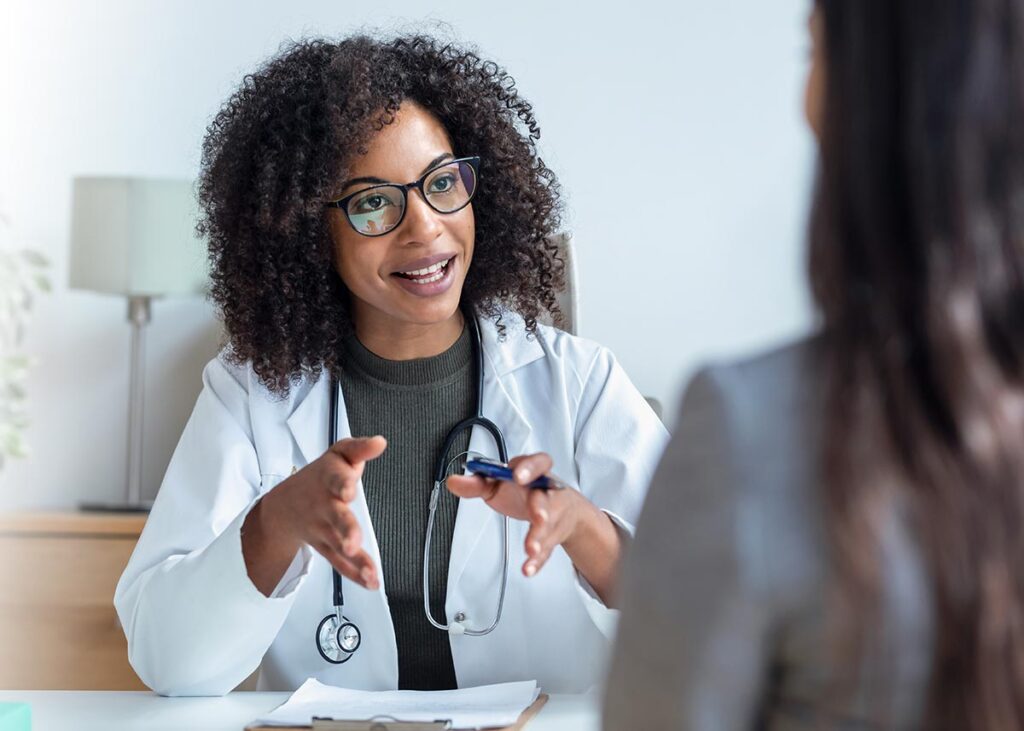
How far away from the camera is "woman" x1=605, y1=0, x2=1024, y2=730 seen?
52 centimetres

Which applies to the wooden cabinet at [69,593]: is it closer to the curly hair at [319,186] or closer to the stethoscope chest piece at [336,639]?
the curly hair at [319,186]

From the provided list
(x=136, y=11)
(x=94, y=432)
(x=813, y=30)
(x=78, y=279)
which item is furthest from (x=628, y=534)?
(x=136, y=11)

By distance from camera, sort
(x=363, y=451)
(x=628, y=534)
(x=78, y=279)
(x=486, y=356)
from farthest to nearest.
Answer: (x=78, y=279) < (x=486, y=356) < (x=628, y=534) < (x=363, y=451)

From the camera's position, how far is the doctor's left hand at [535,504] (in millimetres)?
1126

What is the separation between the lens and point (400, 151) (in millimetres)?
1663

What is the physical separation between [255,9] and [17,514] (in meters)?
1.41

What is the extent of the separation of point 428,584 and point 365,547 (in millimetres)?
106

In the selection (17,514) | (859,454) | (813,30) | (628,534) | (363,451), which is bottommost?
(17,514)

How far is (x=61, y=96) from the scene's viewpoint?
2959mm

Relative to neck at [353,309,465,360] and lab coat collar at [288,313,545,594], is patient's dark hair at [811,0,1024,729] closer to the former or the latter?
lab coat collar at [288,313,545,594]

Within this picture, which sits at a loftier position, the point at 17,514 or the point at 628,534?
the point at 628,534

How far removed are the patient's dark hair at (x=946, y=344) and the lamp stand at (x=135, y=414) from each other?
247 centimetres

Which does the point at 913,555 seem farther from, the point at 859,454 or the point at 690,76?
the point at 690,76

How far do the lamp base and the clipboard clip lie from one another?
5.61ft
